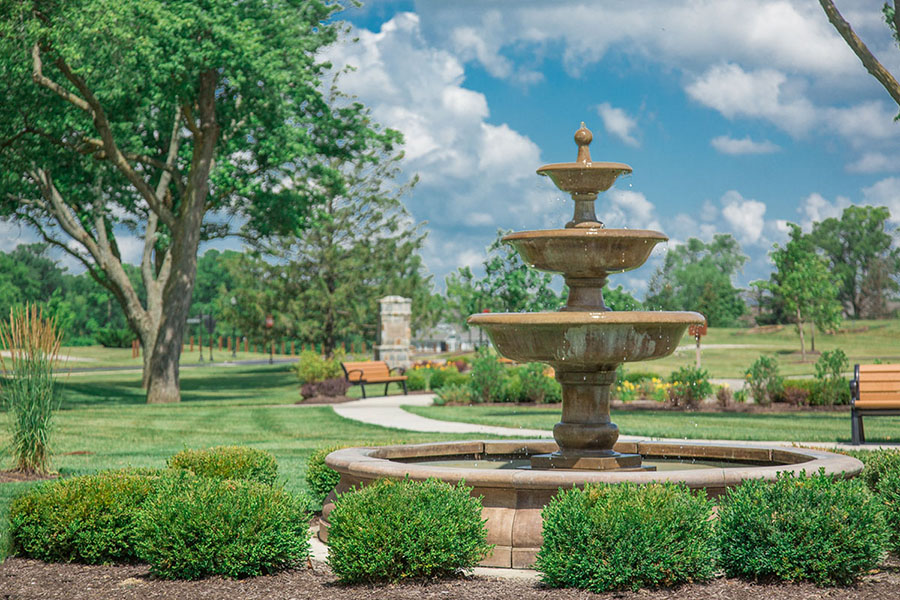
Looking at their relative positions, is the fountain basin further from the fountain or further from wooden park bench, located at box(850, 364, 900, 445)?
wooden park bench, located at box(850, 364, 900, 445)

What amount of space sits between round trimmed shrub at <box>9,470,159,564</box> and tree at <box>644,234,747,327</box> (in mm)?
34387

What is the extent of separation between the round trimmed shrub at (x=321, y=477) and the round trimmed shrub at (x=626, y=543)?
3.33m

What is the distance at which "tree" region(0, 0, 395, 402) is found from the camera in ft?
68.0

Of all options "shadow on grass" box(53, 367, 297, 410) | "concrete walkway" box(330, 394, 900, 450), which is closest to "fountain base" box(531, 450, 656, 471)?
"concrete walkway" box(330, 394, 900, 450)

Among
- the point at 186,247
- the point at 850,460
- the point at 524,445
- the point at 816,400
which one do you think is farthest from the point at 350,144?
the point at 850,460

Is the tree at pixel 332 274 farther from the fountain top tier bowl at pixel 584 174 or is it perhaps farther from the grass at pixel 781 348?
the fountain top tier bowl at pixel 584 174

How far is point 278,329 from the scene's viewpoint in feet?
133

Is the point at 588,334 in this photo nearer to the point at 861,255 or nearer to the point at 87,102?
the point at 87,102

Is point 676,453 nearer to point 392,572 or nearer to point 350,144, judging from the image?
point 392,572

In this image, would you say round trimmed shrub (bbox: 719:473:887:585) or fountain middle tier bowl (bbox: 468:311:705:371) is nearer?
round trimmed shrub (bbox: 719:473:887:585)

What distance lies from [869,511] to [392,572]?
2951mm

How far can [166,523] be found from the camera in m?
6.16

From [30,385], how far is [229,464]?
284 centimetres

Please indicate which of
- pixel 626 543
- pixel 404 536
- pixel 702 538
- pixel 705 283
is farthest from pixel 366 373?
pixel 705 283
